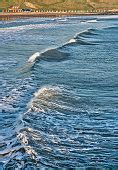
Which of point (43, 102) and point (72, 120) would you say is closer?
point (72, 120)

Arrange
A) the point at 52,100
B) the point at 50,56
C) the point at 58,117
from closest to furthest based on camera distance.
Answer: the point at 58,117 → the point at 52,100 → the point at 50,56

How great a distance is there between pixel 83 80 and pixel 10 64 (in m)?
9.61

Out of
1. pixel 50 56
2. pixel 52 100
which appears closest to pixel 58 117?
pixel 52 100

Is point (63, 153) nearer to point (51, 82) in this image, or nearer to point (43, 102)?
point (43, 102)

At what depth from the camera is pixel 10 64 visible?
3431 cm

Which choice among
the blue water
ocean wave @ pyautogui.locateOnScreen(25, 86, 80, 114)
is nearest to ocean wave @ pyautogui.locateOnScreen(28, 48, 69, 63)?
the blue water

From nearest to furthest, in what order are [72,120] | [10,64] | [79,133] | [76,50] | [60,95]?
[79,133] → [72,120] → [60,95] → [10,64] → [76,50]

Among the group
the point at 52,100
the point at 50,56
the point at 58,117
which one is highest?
the point at 58,117

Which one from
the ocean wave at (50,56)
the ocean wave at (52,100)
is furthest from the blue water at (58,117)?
the ocean wave at (50,56)

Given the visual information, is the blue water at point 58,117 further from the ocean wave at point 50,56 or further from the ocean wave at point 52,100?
the ocean wave at point 50,56

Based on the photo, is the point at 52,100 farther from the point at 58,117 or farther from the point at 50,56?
the point at 50,56

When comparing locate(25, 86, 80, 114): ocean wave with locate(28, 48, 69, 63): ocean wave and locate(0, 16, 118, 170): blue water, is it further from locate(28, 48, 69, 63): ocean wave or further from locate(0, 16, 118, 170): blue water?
locate(28, 48, 69, 63): ocean wave

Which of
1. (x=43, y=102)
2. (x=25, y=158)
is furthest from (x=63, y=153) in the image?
(x=43, y=102)

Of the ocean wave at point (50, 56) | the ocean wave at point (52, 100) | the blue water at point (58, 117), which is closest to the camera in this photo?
the blue water at point (58, 117)
